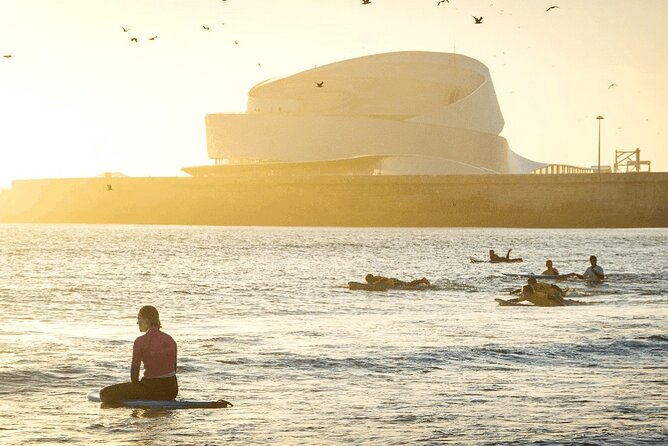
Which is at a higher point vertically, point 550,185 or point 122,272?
point 550,185

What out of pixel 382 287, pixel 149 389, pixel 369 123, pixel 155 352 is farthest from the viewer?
pixel 369 123

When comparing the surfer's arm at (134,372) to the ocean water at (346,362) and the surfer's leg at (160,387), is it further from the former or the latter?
the ocean water at (346,362)

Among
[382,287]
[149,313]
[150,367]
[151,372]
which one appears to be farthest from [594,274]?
[149,313]

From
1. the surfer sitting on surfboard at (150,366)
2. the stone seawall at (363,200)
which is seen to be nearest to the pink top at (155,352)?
the surfer sitting on surfboard at (150,366)

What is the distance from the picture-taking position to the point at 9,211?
147125 mm

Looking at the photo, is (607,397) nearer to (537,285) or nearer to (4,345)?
(4,345)

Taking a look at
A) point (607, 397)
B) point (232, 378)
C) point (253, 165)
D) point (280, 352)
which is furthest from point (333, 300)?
point (253, 165)

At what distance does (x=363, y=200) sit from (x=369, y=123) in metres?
24.3

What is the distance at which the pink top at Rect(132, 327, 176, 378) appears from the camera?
14.4 m

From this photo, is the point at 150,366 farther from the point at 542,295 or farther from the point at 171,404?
the point at 542,295

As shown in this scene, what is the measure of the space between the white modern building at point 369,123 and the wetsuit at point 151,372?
12264cm

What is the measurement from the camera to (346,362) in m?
21.1

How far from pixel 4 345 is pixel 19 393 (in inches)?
249

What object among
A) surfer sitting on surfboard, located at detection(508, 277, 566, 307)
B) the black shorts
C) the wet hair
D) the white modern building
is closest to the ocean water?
the black shorts
